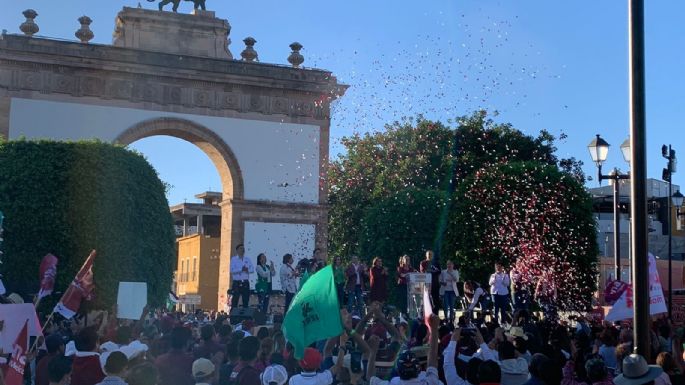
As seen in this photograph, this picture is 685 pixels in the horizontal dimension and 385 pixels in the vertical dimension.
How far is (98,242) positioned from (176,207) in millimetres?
47655

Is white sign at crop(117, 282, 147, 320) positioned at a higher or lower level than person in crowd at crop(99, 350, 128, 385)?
higher

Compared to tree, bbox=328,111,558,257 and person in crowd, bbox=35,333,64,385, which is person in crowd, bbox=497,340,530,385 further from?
tree, bbox=328,111,558,257

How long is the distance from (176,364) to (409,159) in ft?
108

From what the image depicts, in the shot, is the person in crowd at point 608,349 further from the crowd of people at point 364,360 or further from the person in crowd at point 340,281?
the person in crowd at point 340,281

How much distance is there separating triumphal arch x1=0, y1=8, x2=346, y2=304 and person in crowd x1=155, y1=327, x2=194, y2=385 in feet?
83.0

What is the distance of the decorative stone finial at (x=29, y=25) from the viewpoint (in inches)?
1341

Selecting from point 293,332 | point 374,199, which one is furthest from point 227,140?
point 293,332

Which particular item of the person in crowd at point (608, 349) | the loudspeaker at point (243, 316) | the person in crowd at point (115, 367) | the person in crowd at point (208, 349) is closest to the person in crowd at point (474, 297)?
the loudspeaker at point (243, 316)

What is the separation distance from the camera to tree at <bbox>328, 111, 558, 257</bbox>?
41438 mm

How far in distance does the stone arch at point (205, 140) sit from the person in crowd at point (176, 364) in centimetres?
2570

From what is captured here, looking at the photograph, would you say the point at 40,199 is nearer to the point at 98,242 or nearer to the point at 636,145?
the point at 98,242

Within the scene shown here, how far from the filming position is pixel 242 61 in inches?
1422

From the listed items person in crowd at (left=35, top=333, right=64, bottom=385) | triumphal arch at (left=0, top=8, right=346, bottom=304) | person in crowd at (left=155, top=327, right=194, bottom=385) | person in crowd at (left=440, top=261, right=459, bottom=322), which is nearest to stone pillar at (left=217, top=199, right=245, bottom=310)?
triumphal arch at (left=0, top=8, right=346, bottom=304)

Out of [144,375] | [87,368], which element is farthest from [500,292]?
[144,375]
